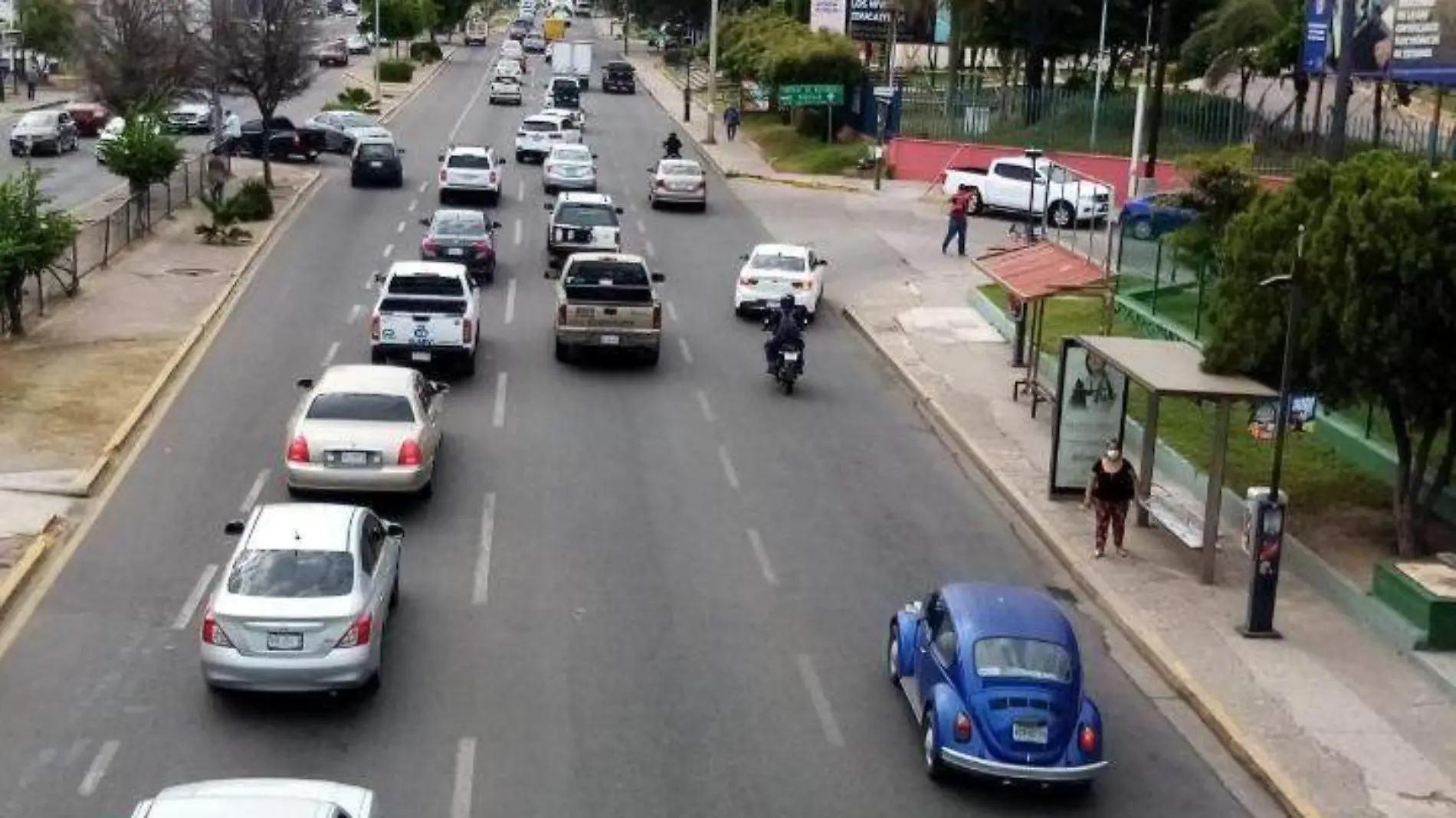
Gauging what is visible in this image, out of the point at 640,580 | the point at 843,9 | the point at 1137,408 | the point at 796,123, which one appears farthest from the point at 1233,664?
the point at 843,9

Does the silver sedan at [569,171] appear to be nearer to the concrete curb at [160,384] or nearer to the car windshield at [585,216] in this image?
the concrete curb at [160,384]

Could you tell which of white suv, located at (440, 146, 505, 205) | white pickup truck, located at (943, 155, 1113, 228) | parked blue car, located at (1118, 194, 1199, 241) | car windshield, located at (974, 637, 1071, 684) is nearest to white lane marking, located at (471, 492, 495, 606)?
car windshield, located at (974, 637, 1071, 684)

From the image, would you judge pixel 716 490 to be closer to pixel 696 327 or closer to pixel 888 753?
pixel 888 753

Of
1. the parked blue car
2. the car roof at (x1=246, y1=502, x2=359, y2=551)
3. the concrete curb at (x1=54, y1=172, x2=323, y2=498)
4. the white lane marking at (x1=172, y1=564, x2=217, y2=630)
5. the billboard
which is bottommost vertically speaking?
the white lane marking at (x1=172, y1=564, x2=217, y2=630)

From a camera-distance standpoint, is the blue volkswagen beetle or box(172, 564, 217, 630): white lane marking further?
box(172, 564, 217, 630): white lane marking

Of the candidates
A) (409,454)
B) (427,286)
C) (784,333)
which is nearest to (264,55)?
(427,286)

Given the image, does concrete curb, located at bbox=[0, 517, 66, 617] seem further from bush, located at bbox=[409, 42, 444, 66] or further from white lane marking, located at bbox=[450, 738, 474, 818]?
bush, located at bbox=[409, 42, 444, 66]

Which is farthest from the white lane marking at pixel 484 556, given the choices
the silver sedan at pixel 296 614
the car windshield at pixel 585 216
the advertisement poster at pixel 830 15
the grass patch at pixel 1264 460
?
the advertisement poster at pixel 830 15

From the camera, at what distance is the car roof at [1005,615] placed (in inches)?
612

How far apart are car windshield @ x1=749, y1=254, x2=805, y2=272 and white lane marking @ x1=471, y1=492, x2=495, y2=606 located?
15100mm

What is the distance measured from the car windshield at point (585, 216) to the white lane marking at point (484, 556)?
60.4 feet

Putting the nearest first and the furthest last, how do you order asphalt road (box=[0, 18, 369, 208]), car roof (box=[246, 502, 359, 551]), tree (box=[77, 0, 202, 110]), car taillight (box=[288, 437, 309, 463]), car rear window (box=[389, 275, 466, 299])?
car roof (box=[246, 502, 359, 551]) < car taillight (box=[288, 437, 309, 463]) < car rear window (box=[389, 275, 466, 299]) < asphalt road (box=[0, 18, 369, 208]) < tree (box=[77, 0, 202, 110])

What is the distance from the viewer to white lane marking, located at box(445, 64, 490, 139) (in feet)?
250

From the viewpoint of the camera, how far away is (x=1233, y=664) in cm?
1883
